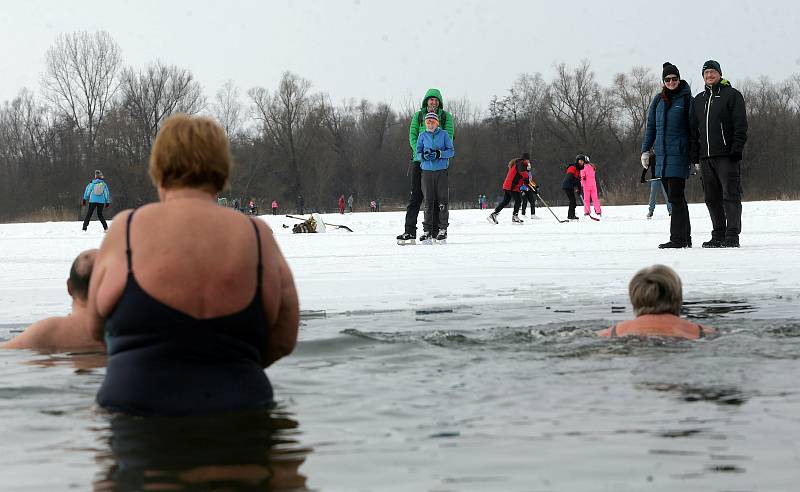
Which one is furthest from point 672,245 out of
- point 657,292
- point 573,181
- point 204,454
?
point 573,181

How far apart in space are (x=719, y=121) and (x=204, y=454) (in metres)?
10.3

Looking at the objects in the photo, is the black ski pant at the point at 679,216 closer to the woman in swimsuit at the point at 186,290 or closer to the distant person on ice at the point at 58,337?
the distant person on ice at the point at 58,337

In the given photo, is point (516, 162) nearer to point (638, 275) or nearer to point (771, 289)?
point (771, 289)

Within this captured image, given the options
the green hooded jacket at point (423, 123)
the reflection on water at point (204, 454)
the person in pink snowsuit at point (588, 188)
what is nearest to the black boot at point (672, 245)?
the green hooded jacket at point (423, 123)

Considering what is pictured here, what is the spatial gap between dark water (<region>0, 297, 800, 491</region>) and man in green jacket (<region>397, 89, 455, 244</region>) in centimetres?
889

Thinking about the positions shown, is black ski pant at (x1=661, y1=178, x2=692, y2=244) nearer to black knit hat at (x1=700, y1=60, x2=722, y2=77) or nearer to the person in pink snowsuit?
black knit hat at (x1=700, y1=60, x2=722, y2=77)

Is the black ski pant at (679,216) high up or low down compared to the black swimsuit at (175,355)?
up

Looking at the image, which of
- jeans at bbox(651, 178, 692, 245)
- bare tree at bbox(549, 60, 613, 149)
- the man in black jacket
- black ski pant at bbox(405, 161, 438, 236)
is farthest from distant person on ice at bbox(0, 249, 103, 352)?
bare tree at bbox(549, 60, 613, 149)

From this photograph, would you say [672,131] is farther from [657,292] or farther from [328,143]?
[328,143]

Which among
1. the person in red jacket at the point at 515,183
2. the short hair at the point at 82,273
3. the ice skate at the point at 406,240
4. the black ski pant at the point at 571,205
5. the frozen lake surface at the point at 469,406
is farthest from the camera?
the black ski pant at the point at 571,205

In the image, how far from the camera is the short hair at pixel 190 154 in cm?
334

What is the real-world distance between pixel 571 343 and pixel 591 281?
3.69 m

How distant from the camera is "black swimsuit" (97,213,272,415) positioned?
128 inches

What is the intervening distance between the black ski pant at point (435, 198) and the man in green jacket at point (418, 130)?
14 centimetres
